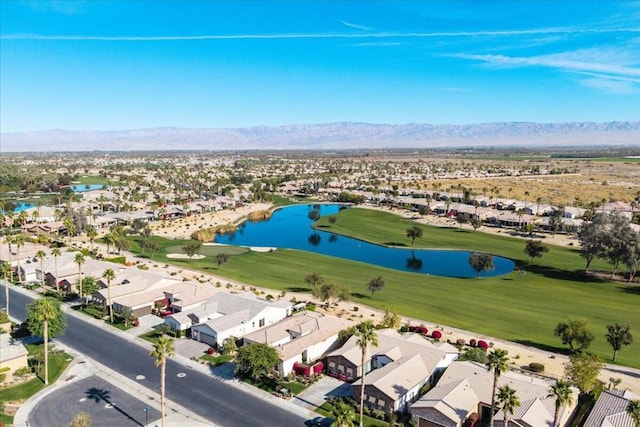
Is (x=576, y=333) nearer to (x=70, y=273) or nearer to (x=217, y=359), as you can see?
(x=217, y=359)

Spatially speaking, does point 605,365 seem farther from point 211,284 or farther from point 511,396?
point 211,284

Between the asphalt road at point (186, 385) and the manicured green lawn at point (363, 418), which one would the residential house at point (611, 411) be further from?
the asphalt road at point (186, 385)

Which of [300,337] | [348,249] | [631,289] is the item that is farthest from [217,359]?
[631,289]

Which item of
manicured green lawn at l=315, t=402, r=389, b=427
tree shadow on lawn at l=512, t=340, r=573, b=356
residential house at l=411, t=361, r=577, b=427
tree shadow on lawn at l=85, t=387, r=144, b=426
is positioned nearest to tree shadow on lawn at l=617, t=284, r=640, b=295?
tree shadow on lawn at l=512, t=340, r=573, b=356

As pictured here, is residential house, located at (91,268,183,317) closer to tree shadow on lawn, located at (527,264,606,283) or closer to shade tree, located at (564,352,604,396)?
shade tree, located at (564,352,604,396)

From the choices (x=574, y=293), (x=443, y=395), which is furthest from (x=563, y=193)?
(x=443, y=395)

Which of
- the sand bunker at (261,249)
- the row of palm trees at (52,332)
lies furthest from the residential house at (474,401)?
the sand bunker at (261,249)
